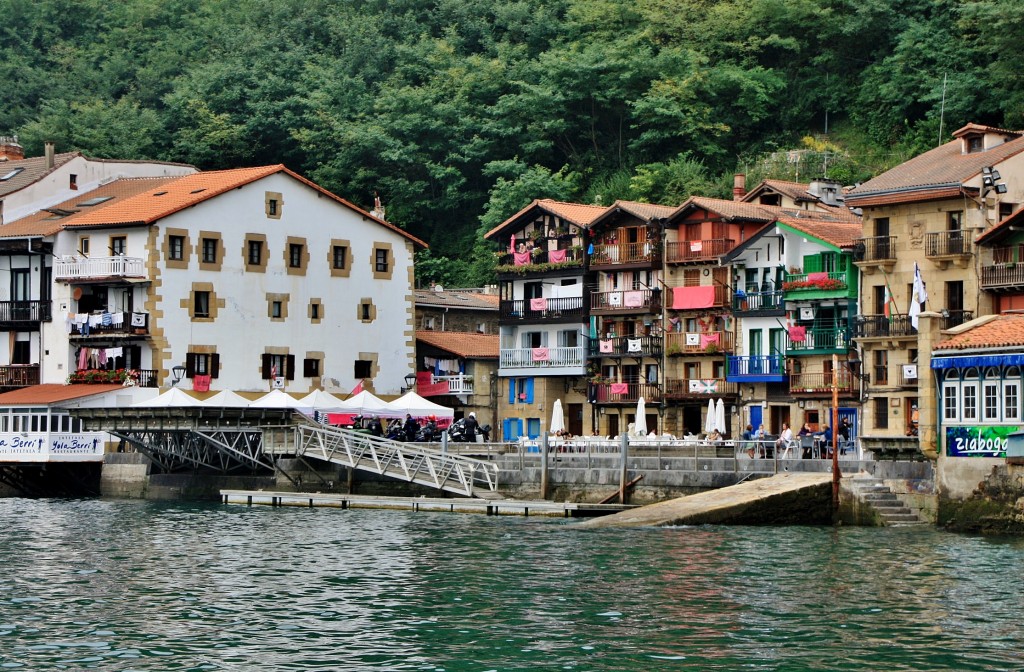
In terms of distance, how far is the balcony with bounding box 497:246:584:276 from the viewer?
272ft

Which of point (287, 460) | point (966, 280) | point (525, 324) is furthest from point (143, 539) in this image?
point (525, 324)

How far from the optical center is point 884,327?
6638 centimetres

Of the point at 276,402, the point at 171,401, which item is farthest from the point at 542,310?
the point at 171,401

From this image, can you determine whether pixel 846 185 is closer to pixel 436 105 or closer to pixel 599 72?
pixel 599 72

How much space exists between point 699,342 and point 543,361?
9.33m

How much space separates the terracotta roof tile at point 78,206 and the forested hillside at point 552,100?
19663 millimetres

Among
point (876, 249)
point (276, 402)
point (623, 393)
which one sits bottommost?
point (276, 402)

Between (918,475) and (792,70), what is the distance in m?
50.9

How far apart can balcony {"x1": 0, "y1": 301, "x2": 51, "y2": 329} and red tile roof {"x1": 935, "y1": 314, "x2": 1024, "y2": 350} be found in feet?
133

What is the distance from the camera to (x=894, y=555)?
4416 centimetres

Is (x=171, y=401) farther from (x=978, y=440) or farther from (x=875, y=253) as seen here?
(x=978, y=440)

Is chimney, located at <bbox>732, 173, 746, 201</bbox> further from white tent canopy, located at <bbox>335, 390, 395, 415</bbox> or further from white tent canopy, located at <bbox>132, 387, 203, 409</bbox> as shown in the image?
white tent canopy, located at <bbox>132, 387, 203, 409</bbox>

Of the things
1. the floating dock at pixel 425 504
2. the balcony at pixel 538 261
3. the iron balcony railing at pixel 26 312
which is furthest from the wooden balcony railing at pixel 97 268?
the balcony at pixel 538 261

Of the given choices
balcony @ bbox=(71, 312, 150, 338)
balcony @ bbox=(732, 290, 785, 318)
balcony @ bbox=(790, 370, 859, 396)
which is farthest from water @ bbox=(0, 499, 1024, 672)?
balcony @ bbox=(732, 290, 785, 318)
